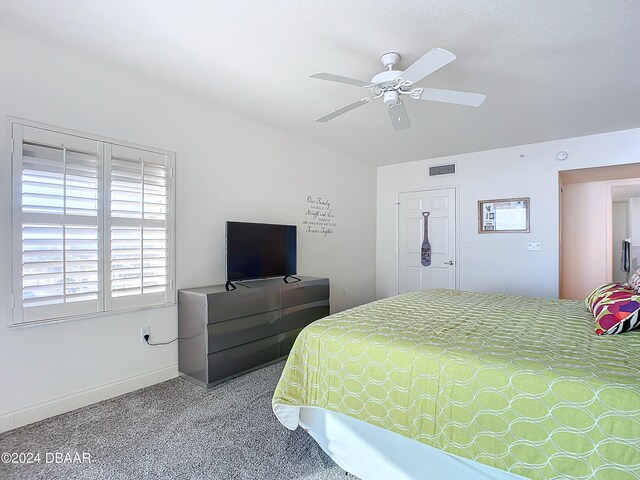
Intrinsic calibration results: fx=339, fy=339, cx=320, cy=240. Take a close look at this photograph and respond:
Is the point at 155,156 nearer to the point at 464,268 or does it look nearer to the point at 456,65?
the point at 456,65

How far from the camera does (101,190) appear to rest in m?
2.60

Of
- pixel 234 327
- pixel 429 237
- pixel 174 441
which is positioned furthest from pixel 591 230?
pixel 174 441

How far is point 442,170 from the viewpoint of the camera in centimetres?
527

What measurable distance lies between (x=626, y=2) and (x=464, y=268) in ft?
12.2

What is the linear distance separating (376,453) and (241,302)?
1816mm

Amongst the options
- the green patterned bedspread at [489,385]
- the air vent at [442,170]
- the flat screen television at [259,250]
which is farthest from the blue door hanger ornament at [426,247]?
the green patterned bedspread at [489,385]

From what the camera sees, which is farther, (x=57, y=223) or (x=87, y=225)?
(x=87, y=225)

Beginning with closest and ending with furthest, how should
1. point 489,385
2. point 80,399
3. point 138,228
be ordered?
point 489,385 < point 80,399 < point 138,228

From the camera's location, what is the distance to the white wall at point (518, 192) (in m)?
4.18

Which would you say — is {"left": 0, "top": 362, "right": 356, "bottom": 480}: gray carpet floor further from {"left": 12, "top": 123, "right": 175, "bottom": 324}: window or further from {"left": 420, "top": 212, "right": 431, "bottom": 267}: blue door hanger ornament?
{"left": 420, "top": 212, "right": 431, "bottom": 267}: blue door hanger ornament

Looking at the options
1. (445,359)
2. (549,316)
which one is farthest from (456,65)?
(445,359)

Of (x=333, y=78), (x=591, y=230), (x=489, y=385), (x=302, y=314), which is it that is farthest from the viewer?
(x=591, y=230)

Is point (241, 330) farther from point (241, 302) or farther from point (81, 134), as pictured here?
point (81, 134)

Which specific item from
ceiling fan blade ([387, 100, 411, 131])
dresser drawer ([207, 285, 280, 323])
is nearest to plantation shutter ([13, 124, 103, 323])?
dresser drawer ([207, 285, 280, 323])
